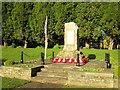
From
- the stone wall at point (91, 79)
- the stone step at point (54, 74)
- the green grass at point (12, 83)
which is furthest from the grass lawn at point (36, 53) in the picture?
the stone wall at point (91, 79)

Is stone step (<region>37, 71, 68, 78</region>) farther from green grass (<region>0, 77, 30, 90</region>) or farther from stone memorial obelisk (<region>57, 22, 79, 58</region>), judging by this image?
stone memorial obelisk (<region>57, 22, 79, 58</region>)

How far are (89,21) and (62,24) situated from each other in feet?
12.6

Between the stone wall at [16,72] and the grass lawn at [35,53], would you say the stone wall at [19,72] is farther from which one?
the grass lawn at [35,53]

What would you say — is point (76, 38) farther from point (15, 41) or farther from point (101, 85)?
point (15, 41)

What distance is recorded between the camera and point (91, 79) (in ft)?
47.9

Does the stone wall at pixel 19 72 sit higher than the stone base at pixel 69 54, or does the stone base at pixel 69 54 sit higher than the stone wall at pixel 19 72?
the stone base at pixel 69 54

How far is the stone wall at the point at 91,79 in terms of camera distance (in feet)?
46.7

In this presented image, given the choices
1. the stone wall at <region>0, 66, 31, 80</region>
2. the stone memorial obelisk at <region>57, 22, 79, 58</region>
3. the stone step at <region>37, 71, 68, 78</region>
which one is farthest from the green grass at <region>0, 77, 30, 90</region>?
the stone memorial obelisk at <region>57, 22, 79, 58</region>

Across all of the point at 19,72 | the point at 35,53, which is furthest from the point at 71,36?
the point at 35,53

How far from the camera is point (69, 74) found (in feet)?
49.6

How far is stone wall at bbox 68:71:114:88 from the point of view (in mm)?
14234

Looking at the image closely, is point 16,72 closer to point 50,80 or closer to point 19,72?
point 19,72

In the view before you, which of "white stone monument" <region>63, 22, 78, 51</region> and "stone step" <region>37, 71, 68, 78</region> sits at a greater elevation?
"white stone monument" <region>63, 22, 78, 51</region>

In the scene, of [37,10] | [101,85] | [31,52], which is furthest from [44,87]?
[37,10]
